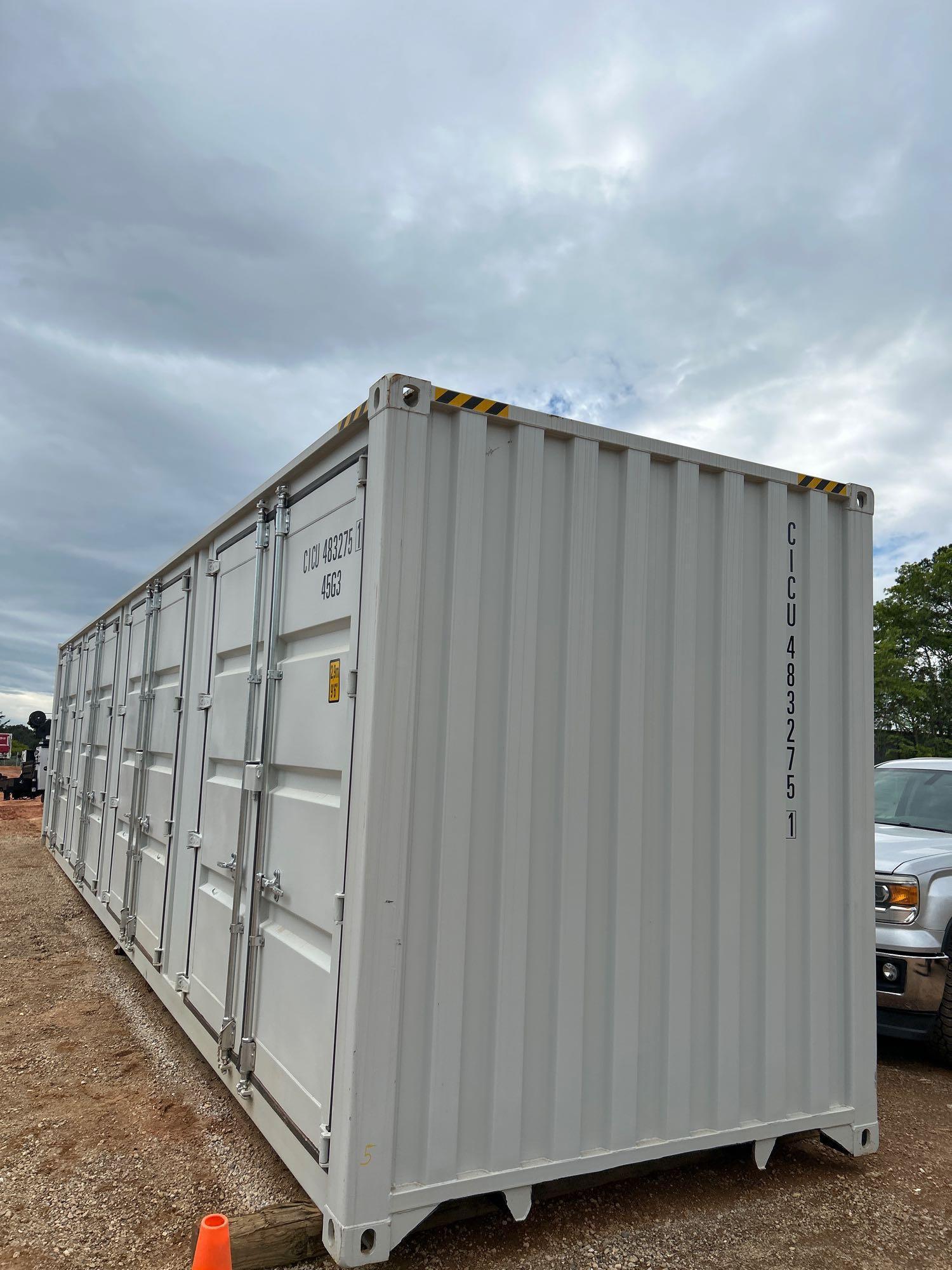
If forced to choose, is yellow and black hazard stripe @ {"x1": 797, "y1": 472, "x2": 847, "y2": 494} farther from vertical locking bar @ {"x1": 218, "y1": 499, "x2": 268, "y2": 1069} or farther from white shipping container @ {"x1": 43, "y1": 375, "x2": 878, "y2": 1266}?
vertical locking bar @ {"x1": 218, "y1": 499, "x2": 268, "y2": 1069}

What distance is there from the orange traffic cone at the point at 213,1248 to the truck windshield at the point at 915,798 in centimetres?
560

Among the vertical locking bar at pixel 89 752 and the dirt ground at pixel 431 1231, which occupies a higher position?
the vertical locking bar at pixel 89 752

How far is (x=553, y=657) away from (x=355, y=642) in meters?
0.76

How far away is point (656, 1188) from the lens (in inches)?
145

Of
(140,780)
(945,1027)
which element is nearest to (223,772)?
(140,780)

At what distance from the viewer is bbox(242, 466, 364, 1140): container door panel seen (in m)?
3.30

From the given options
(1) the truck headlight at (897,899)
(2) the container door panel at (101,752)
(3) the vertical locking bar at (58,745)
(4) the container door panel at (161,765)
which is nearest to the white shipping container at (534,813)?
(4) the container door panel at (161,765)

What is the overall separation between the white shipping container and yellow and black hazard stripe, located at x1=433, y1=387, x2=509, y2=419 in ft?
0.05

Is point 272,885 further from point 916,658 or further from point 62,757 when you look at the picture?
point 916,658

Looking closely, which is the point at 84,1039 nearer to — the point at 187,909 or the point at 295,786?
the point at 187,909

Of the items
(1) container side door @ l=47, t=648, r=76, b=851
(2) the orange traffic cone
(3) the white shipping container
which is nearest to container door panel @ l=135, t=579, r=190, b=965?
(3) the white shipping container

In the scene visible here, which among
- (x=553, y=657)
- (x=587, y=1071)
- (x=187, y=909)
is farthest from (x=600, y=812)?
(x=187, y=909)

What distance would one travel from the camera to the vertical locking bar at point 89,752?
9.65 m

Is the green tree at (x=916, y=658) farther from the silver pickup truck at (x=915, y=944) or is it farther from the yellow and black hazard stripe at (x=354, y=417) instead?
the yellow and black hazard stripe at (x=354, y=417)
